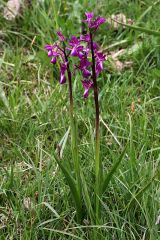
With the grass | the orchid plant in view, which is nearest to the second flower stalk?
the orchid plant

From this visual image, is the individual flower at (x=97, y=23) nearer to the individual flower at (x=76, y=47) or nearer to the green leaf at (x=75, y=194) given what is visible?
the individual flower at (x=76, y=47)

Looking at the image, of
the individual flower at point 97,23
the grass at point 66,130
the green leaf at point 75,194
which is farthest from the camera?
the grass at point 66,130

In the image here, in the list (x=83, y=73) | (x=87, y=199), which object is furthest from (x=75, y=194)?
(x=83, y=73)

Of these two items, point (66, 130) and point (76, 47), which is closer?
→ point (76, 47)

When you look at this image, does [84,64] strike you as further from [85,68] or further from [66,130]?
[66,130]

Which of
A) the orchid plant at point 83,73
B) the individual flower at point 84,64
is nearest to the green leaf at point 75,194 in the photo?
the orchid plant at point 83,73

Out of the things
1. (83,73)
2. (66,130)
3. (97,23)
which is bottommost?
(66,130)

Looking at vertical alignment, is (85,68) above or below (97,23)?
below

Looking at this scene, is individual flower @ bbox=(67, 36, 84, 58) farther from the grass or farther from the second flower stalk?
the grass
